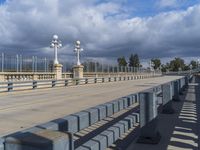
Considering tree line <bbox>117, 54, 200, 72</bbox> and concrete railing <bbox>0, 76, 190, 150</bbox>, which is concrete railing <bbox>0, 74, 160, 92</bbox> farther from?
tree line <bbox>117, 54, 200, 72</bbox>

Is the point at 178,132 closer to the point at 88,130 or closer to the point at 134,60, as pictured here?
the point at 88,130

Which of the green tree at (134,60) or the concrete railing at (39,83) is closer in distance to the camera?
the concrete railing at (39,83)

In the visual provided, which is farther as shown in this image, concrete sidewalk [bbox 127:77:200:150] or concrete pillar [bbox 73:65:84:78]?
concrete pillar [bbox 73:65:84:78]

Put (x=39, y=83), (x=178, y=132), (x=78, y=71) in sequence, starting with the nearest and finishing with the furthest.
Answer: (x=178, y=132) < (x=39, y=83) < (x=78, y=71)

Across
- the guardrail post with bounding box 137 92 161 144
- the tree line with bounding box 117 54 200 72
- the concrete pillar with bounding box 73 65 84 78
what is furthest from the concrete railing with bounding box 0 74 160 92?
the tree line with bounding box 117 54 200 72

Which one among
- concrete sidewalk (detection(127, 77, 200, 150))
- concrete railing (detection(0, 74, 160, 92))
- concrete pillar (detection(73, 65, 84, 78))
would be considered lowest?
concrete sidewalk (detection(127, 77, 200, 150))

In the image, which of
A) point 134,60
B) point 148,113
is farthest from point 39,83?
point 134,60

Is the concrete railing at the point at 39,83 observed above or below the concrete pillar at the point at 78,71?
below

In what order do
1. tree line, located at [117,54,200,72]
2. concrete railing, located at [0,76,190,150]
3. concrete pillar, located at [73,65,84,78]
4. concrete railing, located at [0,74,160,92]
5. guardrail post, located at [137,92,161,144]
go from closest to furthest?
1. concrete railing, located at [0,76,190,150]
2. guardrail post, located at [137,92,161,144]
3. concrete railing, located at [0,74,160,92]
4. concrete pillar, located at [73,65,84,78]
5. tree line, located at [117,54,200,72]

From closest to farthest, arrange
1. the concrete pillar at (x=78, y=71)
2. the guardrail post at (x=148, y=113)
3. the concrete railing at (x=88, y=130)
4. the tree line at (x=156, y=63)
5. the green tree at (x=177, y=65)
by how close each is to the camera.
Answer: the concrete railing at (x=88, y=130) < the guardrail post at (x=148, y=113) < the concrete pillar at (x=78, y=71) < the tree line at (x=156, y=63) < the green tree at (x=177, y=65)

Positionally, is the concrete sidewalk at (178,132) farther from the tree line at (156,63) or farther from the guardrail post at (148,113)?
the tree line at (156,63)

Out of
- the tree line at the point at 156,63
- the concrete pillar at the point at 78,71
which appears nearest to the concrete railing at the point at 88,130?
the concrete pillar at the point at 78,71

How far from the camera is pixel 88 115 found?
5.54m

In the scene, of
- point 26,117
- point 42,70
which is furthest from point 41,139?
point 42,70
